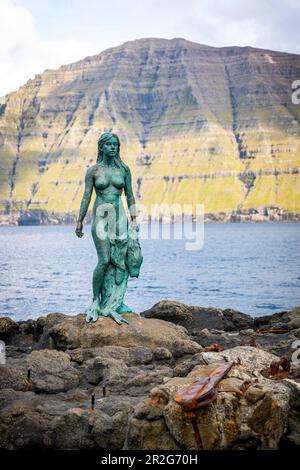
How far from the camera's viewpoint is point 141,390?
1416 centimetres

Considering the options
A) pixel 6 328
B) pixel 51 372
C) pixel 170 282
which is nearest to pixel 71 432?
pixel 51 372

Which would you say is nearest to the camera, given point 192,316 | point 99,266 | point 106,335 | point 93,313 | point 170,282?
point 106,335

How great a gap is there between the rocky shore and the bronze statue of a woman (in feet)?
2.36

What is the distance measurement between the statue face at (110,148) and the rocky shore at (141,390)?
3.65 metres

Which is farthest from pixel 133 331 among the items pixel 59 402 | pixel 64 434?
pixel 64 434

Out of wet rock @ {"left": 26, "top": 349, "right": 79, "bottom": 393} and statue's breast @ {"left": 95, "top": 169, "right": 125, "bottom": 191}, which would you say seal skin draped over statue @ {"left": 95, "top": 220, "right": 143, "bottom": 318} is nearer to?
statue's breast @ {"left": 95, "top": 169, "right": 125, "bottom": 191}

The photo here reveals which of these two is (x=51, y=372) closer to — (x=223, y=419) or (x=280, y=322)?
(x=223, y=419)

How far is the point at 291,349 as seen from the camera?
1708 centimetres

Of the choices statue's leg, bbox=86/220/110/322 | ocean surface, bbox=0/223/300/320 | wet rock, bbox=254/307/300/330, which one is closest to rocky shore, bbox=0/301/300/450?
statue's leg, bbox=86/220/110/322

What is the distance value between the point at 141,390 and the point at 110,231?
19.2ft

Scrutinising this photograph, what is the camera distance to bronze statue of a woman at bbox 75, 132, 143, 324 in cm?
1920

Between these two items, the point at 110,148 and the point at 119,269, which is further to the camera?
the point at 119,269

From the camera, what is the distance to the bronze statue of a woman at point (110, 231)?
19203mm

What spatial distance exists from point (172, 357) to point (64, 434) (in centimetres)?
499
